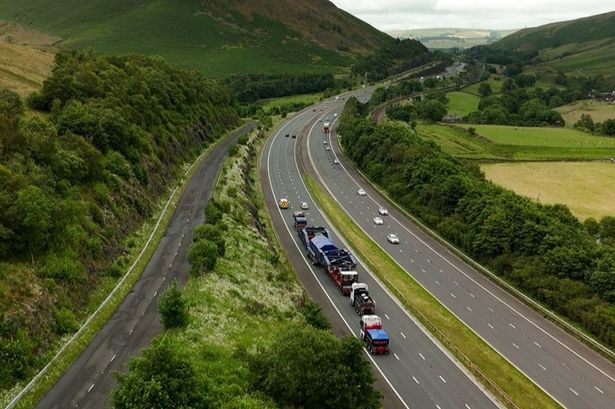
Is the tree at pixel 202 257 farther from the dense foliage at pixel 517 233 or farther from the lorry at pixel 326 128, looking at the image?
the lorry at pixel 326 128

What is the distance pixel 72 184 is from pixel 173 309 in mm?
26231

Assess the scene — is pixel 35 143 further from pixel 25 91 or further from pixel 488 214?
pixel 488 214

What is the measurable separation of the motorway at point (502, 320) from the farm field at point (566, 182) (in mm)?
36722

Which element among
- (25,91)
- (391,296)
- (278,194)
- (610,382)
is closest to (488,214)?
(391,296)

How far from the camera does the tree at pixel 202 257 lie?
186 ft

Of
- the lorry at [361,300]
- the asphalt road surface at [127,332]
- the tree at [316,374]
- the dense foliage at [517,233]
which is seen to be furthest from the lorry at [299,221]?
the tree at [316,374]

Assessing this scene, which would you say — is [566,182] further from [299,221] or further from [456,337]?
[456,337]

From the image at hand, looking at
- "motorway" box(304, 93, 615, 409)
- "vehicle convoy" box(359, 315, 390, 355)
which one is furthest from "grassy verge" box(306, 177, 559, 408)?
"vehicle convoy" box(359, 315, 390, 355)

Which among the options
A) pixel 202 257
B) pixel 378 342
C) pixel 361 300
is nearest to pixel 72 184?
pixel 202 257

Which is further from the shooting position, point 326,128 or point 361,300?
point 326,128

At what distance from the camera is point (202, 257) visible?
5700cm

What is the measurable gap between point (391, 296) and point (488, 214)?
2555cm

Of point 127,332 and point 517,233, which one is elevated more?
point 127,332

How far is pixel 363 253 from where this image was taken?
3253 inches
